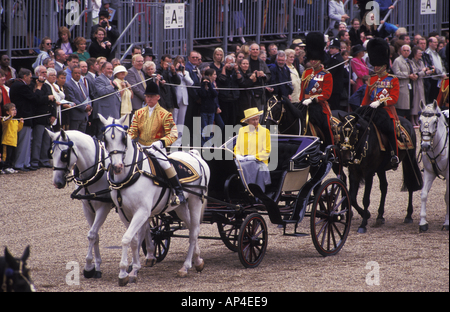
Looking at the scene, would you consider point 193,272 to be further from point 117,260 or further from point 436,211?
point 436,211

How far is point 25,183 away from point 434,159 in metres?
6.85

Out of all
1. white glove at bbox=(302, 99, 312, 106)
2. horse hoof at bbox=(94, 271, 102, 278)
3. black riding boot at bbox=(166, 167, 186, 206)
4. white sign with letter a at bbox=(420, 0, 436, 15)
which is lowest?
horse hoof at bbox=(94, 271, 102, 278)

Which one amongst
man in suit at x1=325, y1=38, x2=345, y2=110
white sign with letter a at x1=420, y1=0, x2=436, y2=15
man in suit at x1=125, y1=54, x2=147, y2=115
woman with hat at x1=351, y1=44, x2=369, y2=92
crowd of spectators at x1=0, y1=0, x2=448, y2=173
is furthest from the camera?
white sign with letter a at x1=420, y1=0, x2=436, y2=15

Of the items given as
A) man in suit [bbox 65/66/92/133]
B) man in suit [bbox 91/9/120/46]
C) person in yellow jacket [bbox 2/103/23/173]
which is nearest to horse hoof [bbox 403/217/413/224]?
man in suit [bbox 65/66/92/133]

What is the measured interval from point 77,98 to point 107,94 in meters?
0.57

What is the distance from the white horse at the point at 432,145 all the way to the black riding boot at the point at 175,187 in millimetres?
3961

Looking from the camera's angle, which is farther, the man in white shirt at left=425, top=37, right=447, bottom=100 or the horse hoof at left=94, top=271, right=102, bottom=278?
the man in white shirt at left=425, top=37, right=447, bottom=100

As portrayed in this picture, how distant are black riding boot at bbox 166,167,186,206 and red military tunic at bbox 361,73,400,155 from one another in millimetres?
4243

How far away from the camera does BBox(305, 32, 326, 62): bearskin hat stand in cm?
1080

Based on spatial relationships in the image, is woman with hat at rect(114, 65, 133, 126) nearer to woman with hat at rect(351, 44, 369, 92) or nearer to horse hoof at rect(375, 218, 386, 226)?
horse hoof at rect(375, 218, 386, 226)

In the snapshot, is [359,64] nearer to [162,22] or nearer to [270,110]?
[162,22]

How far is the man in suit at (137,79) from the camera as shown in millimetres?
13445

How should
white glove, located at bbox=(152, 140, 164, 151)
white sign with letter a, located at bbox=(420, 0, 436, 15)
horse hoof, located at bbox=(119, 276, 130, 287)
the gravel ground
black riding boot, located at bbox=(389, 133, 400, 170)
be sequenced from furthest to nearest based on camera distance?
white sign with letter a, located at bbox=(420, 0, 436, 15) → black riding boot, located at bbox=(389, 133, 400, 170) → white glove, located at bbox=(152, 140, 164, 151) → the gravel ground → horse hoof, located at bbox=(119, 276, 130, 287)

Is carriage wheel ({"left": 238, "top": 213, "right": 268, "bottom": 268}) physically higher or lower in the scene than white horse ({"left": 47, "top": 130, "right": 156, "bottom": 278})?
lower
